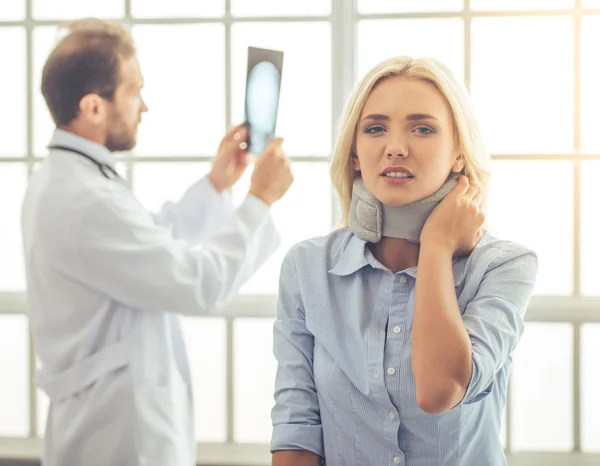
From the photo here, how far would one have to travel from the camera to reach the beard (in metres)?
1.68

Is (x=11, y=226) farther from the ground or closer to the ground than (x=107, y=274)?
farther from the ground

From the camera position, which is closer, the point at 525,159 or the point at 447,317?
the point at 447,317

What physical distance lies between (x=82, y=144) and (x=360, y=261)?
692 mm

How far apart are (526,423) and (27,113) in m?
1.82

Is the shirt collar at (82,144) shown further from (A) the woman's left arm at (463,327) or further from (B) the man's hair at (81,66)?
(A) the woman's left arm at (463,327)

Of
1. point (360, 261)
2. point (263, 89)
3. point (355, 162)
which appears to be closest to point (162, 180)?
point (263, 89)

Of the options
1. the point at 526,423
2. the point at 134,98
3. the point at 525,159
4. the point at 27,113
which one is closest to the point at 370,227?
the point at 134,98

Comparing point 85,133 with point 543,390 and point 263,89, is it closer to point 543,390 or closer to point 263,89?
point 263,89

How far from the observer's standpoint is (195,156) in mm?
2307

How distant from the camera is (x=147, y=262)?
1.55 m

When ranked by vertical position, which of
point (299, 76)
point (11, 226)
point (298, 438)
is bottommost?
point (298, 438)

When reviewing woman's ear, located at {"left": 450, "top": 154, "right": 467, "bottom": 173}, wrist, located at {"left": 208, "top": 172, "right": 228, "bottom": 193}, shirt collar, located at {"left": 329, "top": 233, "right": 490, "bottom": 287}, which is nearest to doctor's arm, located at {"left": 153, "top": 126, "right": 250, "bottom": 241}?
wrist, located at {"left": 208, "top": 172, "right": 228, "bottom": 193}

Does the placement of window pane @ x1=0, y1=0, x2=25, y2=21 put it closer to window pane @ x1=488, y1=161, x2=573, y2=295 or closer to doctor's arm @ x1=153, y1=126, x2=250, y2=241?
doctor's arm @ x1=153, y1=126, x2=250, y2=241

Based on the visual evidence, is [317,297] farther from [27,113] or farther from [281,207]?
[27,113]
